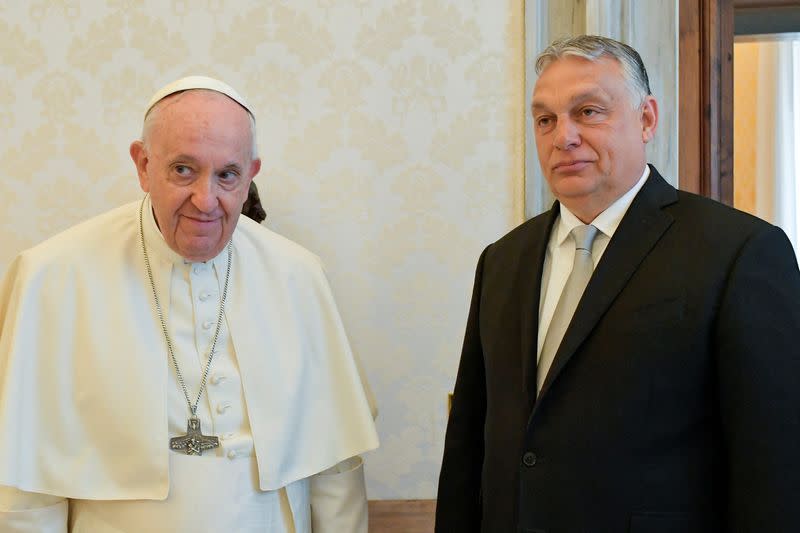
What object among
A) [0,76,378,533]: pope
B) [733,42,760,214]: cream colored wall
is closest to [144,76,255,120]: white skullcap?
[0,76,378,533]: pope

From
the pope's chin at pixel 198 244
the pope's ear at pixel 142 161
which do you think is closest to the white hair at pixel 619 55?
the pope's chin at pixel 198 244

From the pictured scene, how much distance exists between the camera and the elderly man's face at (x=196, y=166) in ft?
7.22

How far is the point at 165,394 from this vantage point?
7.58ft

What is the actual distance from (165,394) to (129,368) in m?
0.12

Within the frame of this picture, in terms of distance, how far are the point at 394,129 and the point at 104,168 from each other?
1123 millimetres

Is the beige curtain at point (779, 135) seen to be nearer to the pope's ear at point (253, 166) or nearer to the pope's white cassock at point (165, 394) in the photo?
the pope's white cassock at point (165, 394)

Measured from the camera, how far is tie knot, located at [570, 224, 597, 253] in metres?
2.03

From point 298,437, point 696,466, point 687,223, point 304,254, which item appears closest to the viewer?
point 696,466

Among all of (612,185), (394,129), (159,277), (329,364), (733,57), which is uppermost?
(733,57)

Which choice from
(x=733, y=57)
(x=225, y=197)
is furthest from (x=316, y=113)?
(x=733, y=57)

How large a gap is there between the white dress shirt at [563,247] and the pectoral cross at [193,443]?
894 millimetres

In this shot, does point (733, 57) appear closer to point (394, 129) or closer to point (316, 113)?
point (394, 129)

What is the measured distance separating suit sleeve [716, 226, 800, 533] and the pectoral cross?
128 centimetres

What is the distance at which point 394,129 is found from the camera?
3434mm
